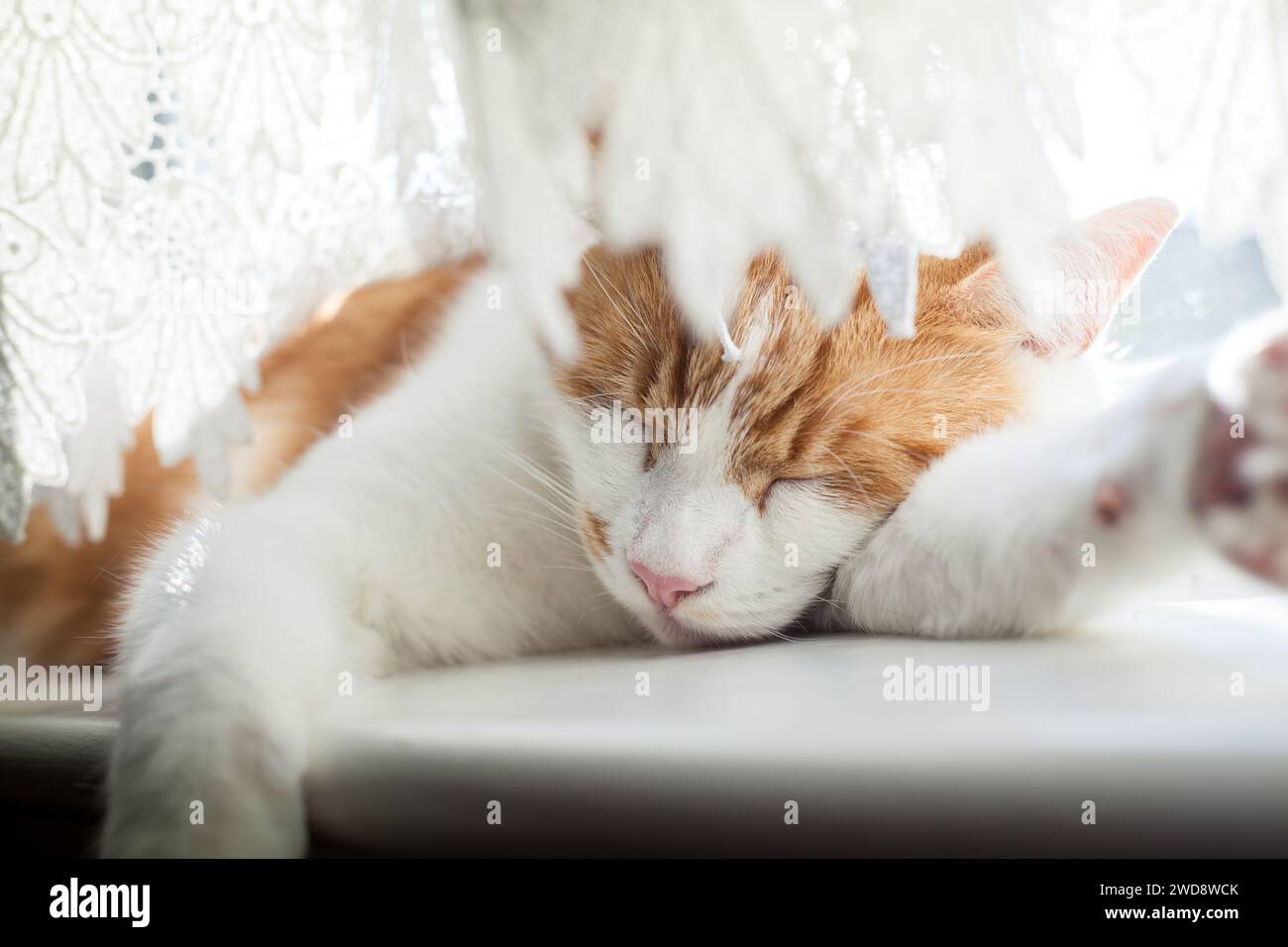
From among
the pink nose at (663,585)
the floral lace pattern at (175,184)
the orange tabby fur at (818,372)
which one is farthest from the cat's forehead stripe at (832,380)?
the floral lace pattern at (175,184)

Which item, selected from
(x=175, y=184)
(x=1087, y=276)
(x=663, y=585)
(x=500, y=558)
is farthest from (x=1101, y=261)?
(x=175, y=184)

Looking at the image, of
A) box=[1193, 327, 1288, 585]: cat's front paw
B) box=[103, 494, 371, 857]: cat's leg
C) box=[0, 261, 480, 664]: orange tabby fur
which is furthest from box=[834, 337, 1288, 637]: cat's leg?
box=[0, 261, 480, 664]: orange tabby fur

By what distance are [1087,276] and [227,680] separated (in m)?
0.82

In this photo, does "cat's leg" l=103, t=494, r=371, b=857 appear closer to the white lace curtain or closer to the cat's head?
the white lace curtain

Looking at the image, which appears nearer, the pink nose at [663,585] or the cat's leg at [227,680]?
the cat's leg at [227,680]

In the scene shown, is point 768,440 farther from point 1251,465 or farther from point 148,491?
point 148,491

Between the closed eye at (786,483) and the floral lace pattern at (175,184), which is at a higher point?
the floral lace pattern at (175,184)

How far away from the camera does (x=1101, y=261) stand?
0.83 m

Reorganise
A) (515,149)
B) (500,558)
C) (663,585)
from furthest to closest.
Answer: (500,558)
(663,585)
(515,149)

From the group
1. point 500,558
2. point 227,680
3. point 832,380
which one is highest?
point 832,380

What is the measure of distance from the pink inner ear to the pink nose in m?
0.39

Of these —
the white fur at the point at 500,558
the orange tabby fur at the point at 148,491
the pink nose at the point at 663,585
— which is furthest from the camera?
the orange tabby fur at the point at 148,491

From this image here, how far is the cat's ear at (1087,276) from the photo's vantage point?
0.80 meters

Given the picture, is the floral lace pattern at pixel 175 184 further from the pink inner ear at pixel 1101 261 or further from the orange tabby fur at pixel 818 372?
the pink inner ear at pixel 1101 261
